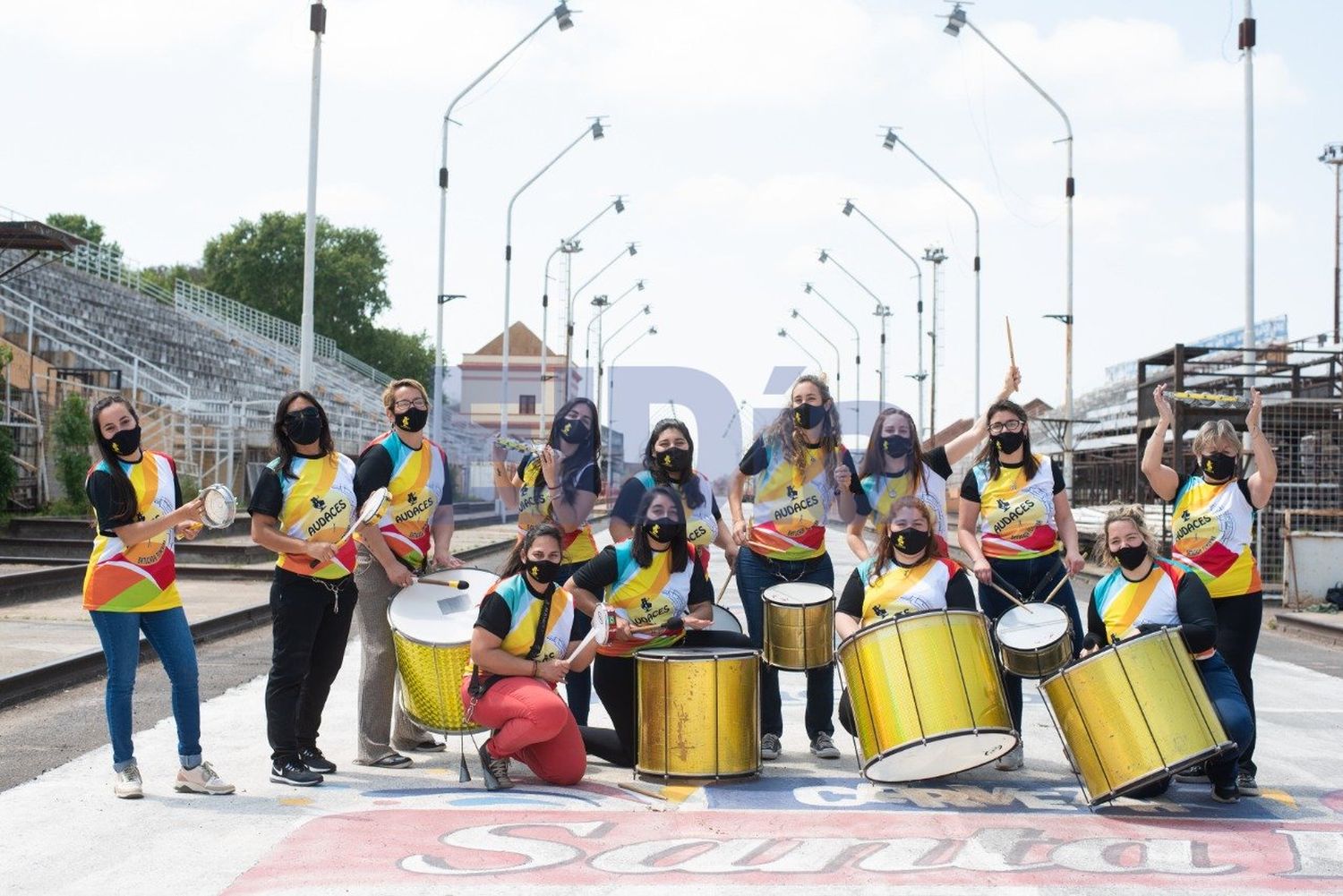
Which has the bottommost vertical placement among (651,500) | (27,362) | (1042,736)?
(1042,736)

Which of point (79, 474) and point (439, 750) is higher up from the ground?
point (79, 474)

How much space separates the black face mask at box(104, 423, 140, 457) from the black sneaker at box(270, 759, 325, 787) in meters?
1.70

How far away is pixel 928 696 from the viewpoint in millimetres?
6387

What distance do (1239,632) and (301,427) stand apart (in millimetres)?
4941

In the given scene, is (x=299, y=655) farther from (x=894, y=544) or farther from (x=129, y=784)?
(x=894, y=544)

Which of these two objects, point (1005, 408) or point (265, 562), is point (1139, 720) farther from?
point (265, 562)

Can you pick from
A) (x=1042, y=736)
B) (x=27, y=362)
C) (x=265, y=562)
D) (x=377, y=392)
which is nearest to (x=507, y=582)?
(x=1042, y=736)

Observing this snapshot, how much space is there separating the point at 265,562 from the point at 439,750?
1418cm

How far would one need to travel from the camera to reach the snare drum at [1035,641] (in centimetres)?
685

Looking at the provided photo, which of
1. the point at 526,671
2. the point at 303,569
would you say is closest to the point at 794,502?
the point at 526,671

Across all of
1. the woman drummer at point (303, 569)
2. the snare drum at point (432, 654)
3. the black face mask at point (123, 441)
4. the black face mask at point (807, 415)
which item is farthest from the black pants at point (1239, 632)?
the black face mask at point (123, 441)

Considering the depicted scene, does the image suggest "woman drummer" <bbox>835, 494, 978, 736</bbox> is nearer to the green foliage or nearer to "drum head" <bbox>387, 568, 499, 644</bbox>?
"drum head" <bbox>387, 568, 499, 644</bbox>

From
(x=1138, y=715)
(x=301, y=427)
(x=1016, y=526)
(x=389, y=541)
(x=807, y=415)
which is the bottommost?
(x=1138, y=715)

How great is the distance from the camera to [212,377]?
143 feet
